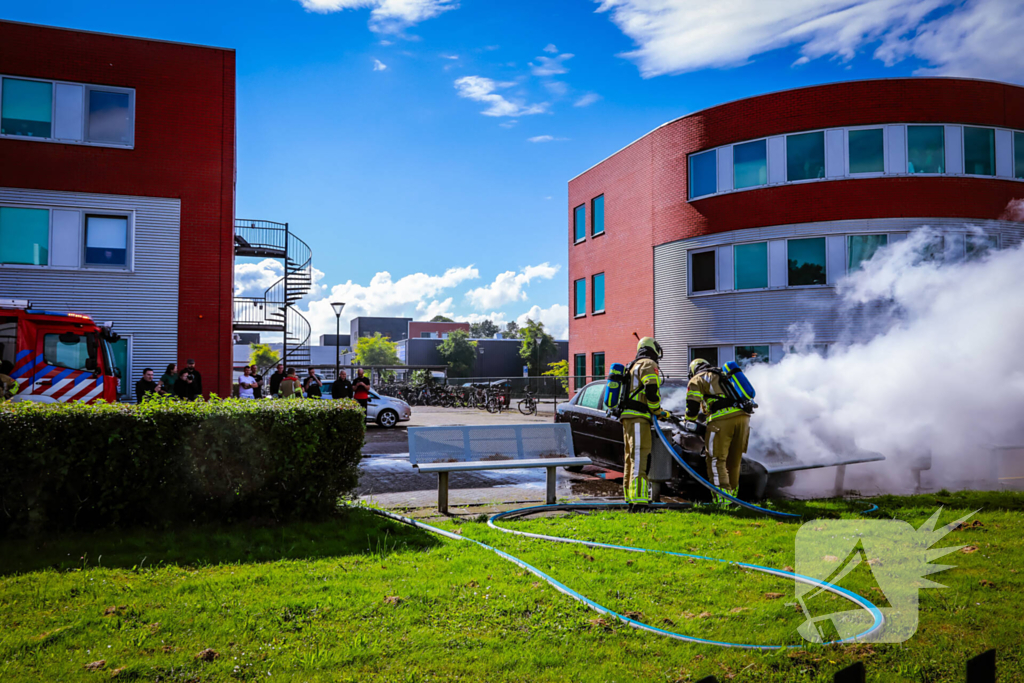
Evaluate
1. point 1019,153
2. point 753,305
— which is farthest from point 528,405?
point 1019,153

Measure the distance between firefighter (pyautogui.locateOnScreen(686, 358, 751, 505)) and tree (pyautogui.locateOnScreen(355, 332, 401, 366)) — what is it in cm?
8340

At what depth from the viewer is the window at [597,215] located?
27.0 meters

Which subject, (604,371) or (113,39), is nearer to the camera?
(113,39)

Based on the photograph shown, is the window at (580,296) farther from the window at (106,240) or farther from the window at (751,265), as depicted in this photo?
the window at (106,240)

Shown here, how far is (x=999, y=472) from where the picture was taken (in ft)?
32.2

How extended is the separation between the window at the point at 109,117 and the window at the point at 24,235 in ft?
7.50

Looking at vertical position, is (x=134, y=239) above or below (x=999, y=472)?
above

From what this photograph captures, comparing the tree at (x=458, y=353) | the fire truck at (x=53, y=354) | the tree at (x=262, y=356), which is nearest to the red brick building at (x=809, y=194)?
the fire truck at (x=53, y=354)

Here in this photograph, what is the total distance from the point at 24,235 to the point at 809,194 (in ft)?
66.3

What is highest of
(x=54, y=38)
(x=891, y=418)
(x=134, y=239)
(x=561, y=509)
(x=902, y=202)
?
(x=54, y=38)

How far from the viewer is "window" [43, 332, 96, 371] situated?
12.4 m

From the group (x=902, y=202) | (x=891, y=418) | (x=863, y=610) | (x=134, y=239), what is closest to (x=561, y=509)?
(x=863, y=610)

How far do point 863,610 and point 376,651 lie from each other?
296 centimetres

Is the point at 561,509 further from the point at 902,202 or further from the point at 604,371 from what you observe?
the point at 604,371
